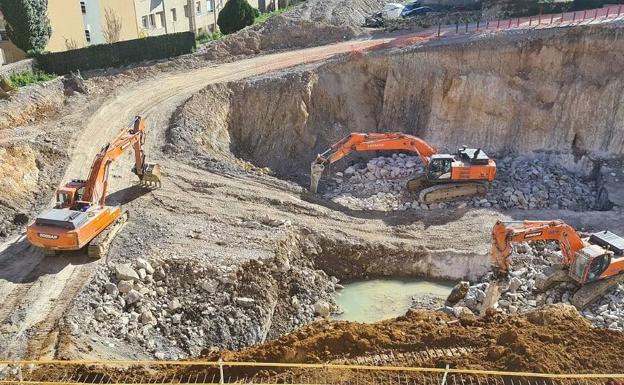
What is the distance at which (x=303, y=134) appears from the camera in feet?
90.6

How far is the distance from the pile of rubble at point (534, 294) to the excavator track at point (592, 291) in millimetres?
174

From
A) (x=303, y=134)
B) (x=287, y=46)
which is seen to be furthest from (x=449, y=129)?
(x=287, y=46)

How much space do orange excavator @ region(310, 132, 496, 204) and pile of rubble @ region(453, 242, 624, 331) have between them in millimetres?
3990

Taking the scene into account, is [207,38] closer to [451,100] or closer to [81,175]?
[451,100]

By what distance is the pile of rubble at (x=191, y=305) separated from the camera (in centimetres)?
1487

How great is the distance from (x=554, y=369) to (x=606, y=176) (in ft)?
49.2

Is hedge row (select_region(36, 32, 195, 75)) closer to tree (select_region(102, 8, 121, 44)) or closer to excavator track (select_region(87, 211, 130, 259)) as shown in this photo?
tree (select_region(102, 8, 121, 44))

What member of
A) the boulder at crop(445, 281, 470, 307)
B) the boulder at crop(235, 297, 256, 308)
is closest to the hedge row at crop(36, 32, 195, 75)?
the boulder at crop(235, 297, 256, 308)

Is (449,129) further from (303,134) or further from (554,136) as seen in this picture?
(303,134)

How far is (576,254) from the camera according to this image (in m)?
16.9

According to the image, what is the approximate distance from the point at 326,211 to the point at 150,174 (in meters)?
6.30

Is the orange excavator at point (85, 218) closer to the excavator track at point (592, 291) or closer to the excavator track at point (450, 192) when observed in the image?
the excavator track at point (450, 192)

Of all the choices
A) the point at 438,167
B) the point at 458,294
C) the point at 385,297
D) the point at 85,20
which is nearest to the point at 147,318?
the point at 385,297

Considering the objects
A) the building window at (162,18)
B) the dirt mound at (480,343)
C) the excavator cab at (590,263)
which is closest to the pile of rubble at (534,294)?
the excavator cab at (590,263)
